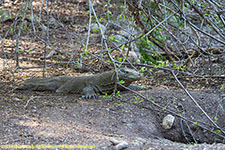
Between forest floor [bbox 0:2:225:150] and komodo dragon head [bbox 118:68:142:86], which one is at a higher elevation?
komodo dragon head [bbox 118:68:142:86]

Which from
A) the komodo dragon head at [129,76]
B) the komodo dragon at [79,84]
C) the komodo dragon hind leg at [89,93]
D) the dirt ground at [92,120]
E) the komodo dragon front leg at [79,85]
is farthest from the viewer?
the komodo dragon front leg at [79,85]

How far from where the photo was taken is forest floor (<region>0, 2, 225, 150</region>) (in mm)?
3258

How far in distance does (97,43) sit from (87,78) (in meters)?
2.63

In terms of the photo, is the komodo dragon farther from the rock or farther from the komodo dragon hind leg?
the rock

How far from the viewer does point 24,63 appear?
279 inches

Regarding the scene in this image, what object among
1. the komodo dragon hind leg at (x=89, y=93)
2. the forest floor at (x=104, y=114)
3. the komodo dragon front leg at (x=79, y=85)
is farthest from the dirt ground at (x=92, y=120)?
the komodo dragon front leg at (x=79, y=85)

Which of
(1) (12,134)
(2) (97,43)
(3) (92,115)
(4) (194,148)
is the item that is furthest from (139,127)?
(2) (97,43)

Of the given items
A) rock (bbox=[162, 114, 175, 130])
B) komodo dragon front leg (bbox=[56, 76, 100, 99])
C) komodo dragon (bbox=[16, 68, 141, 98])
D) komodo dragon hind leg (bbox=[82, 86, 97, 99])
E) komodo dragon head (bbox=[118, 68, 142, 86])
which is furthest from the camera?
komodo dragon front leg (bbox=[56, 76, 100, 99])

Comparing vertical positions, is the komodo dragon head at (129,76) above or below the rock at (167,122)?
above

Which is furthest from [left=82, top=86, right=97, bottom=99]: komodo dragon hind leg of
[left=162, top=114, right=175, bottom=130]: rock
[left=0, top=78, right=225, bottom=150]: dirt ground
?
[left=162, top=114, right=175, bottom=130]: rock

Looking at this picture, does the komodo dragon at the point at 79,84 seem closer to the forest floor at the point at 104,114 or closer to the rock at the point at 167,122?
the forest floor at the point at 104,114

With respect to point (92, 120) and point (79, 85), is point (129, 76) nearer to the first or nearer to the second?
point (79, 85)

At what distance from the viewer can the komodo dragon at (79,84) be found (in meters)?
5.93

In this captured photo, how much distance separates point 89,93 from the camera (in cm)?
Result: 575
